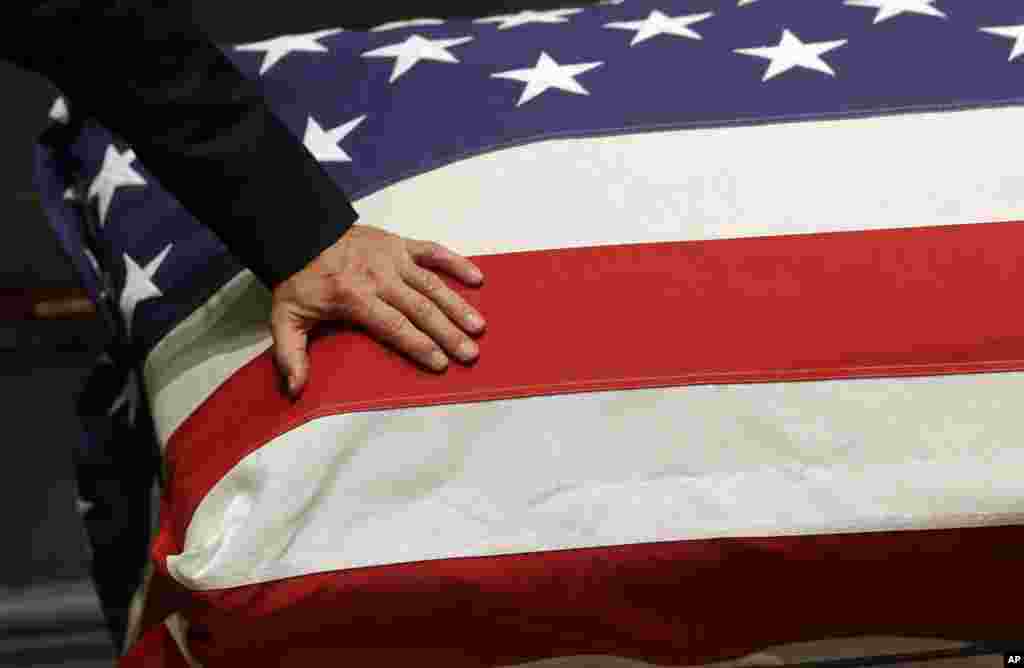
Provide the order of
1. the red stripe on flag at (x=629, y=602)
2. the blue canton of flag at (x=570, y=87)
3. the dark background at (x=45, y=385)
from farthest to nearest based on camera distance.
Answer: the dark background at (x=45, y=385) → the blue canton of flag at (x=570, y=87) → the red stripe on flag at (x=629, y=602)

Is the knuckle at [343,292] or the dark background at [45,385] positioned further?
the dark background at [45,385]

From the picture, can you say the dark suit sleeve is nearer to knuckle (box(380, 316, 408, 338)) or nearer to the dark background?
knuckle (box(380, 316, 408, 338))

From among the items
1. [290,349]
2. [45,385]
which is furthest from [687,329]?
[45,385]

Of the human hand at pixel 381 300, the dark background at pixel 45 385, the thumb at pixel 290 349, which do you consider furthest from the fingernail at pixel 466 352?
the dark background at pixel 45 385

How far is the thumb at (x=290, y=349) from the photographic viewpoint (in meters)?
0.69

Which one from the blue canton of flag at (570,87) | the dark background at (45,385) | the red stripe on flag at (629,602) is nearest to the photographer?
the red stripe on flag at (629,602)

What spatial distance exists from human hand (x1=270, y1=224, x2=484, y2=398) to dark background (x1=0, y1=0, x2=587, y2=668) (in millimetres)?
726

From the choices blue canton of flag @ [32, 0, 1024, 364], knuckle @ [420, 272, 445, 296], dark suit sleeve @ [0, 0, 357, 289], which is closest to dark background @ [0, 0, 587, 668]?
blue canton of flag @ [32, 0, 1024, 364]

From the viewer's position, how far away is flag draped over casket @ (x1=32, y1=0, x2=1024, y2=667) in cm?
66

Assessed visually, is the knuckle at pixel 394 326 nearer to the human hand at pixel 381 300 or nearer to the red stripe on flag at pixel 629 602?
the human hand at pixel 381 300

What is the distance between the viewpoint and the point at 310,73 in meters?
0.97

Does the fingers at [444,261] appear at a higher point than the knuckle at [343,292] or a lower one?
higher

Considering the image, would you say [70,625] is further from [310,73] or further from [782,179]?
[782,179]

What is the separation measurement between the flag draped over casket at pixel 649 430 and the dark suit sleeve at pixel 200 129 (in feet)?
0.22
